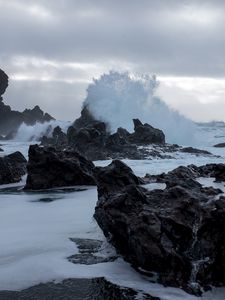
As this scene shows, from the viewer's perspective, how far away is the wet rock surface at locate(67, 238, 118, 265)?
23.1ft

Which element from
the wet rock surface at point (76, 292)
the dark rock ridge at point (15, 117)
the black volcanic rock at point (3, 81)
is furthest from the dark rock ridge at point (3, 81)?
the wet rock surface at point (76, 292)

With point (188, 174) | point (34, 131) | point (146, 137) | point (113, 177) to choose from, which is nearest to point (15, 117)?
point (34, 131)

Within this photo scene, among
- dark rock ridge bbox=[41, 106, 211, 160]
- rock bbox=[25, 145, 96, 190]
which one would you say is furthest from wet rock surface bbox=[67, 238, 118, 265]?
dark rock ridge bbox=[41, 106, 211, 160]

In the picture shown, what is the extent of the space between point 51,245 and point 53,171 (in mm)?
8416

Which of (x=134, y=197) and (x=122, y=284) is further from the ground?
(x=134, y=197)

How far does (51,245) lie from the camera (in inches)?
306

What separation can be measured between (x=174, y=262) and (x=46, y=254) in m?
2.08

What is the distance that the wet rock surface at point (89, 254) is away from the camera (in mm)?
7035

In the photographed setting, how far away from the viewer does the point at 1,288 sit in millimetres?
5984

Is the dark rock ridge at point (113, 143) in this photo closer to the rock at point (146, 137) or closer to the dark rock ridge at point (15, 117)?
the rock at point (146, 137)

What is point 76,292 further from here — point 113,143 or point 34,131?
point 34,131

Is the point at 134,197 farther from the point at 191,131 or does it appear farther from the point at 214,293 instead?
the point at 191,131

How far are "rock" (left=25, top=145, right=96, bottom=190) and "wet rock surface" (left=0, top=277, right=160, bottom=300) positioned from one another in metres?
9.52

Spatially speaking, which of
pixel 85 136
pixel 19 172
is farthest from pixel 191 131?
pixel 19 172
